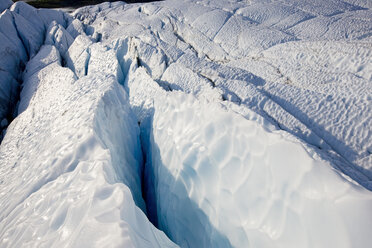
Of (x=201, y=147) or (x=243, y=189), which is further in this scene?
(x=201, y=147)

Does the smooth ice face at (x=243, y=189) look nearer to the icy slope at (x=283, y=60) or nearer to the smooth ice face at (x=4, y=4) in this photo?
the icy slope at (x=283, y=60)

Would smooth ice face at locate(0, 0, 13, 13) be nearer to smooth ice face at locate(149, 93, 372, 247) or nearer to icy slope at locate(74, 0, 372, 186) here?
icy slope at locate(74, 0, 372, 186)

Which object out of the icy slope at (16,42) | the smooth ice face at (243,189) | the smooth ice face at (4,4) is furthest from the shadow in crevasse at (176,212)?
the smooth ice face at (4,4)

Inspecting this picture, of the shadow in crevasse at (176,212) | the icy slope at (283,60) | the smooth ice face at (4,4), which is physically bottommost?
the shadow in crevasse at (176,212)

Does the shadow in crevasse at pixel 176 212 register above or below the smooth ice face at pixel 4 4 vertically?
below

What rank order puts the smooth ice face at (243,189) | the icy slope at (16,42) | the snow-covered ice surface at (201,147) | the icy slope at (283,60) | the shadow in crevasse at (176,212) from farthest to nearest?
the icy slope at (16,42), the icy slope at (283,60), the shadow in crevasse at (176,212), the snow-covered ice surface at (201,147), the smooth ice face at (243,189)

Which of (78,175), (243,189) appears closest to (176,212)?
(243,189)

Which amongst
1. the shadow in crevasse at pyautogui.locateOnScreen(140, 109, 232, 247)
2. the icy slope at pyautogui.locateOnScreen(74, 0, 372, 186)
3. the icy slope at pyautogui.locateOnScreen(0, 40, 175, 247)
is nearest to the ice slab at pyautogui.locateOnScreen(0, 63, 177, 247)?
the icy slope at pyautogui.locateOnScreen(0, 40, 175, 247)

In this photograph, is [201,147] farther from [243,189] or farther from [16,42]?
[16,42]
